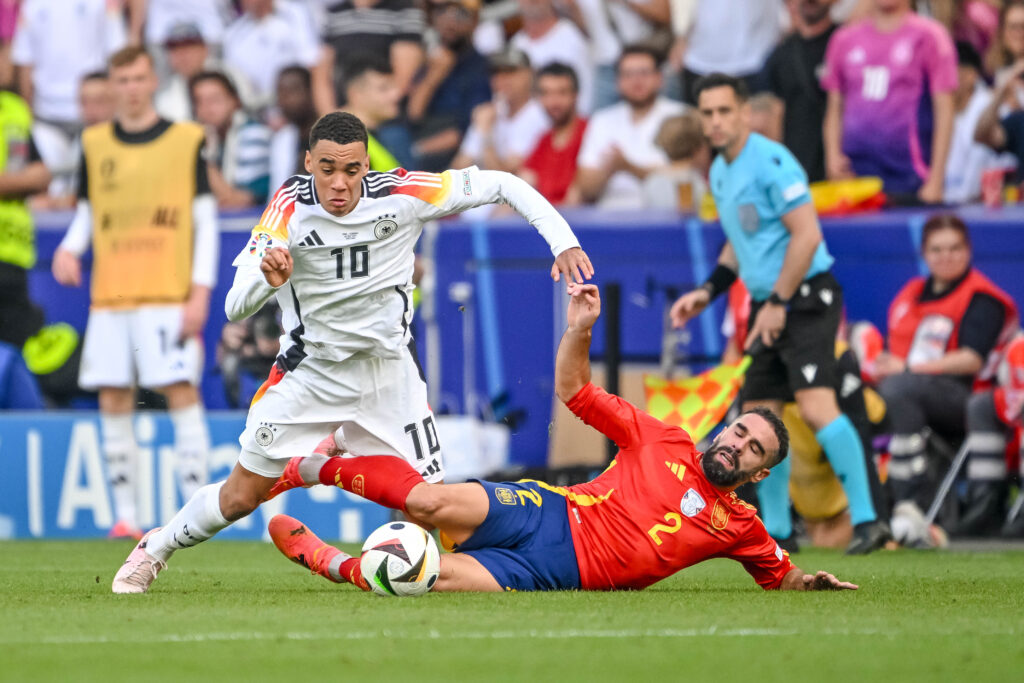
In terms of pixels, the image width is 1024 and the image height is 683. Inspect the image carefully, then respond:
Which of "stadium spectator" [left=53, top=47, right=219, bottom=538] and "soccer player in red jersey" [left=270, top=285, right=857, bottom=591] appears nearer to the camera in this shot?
"soccer player in red jersey" [left=270, top=285, right=857, bottom=591]

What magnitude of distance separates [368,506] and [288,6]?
216 inches

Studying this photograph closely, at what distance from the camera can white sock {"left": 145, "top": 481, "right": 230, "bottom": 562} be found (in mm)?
6395

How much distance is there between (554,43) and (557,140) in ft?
3.45

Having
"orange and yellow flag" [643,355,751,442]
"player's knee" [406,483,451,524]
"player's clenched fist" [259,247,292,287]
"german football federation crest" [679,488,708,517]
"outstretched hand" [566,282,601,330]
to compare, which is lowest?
"orange and yellow flag" [643,355,751,442]

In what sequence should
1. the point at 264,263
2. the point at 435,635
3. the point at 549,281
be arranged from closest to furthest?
the point at 435,635
the point at 264,263
the point at 549,281

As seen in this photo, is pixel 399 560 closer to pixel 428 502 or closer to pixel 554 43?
pixel 428 502

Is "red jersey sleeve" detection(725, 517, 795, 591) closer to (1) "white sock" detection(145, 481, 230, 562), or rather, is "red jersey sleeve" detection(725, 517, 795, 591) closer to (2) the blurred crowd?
(1) "white sock" detection(145, 481, 230, 562)

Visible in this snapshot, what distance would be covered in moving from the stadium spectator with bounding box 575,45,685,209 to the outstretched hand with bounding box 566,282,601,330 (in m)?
6.12

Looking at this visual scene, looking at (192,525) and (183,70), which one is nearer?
(192,525)

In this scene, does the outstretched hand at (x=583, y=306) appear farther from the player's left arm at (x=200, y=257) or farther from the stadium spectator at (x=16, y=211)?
the stadium spectator at (x=16, y=211)

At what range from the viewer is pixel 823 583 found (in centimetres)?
620

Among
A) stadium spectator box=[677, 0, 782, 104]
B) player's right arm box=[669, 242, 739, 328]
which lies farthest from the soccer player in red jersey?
stadium spectator box=[677, 0, 782, 104]

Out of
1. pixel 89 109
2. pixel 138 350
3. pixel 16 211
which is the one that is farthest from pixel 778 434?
pixel 89 109

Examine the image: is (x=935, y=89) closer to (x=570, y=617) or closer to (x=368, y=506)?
(x=368, y=506)
